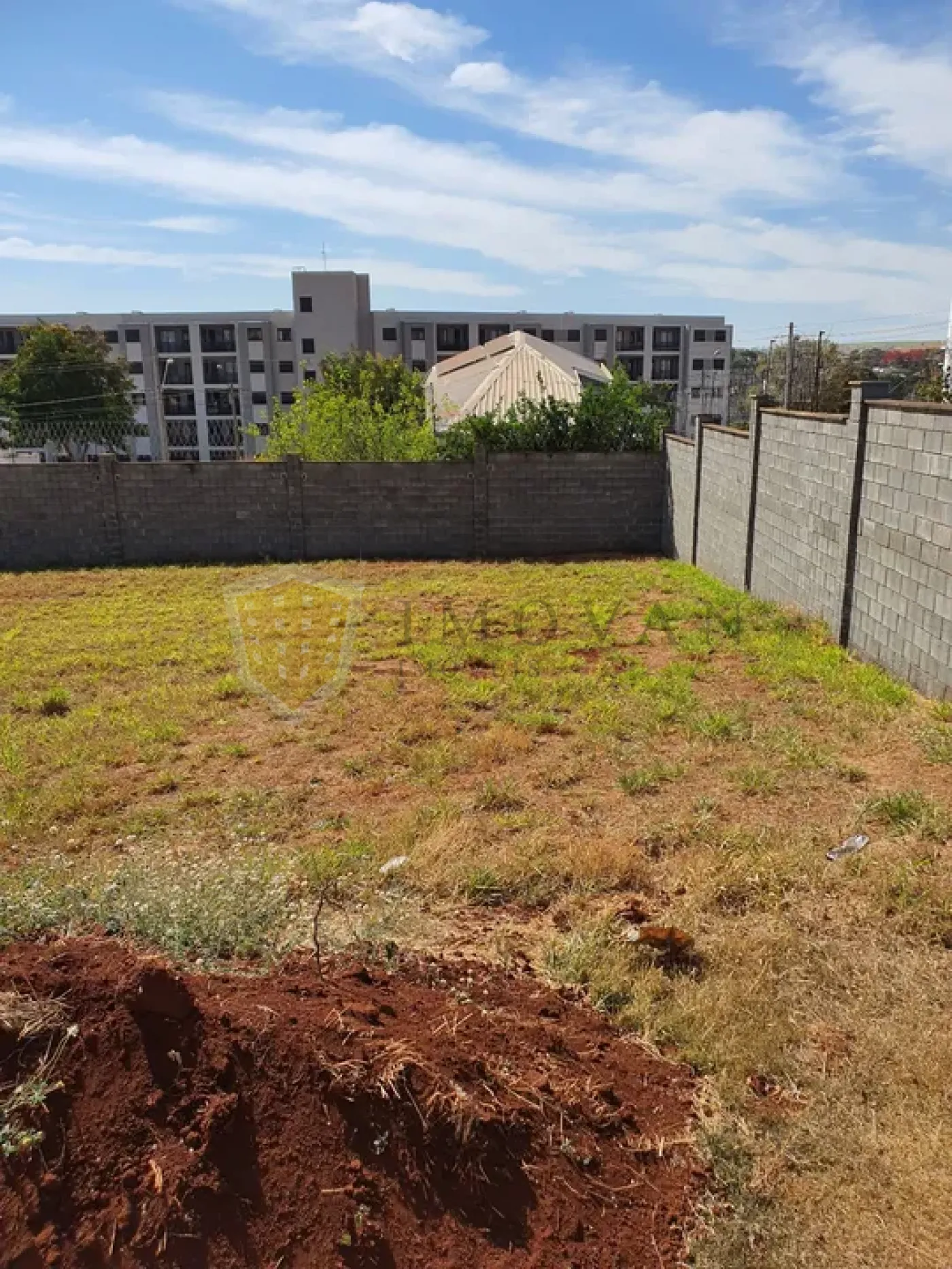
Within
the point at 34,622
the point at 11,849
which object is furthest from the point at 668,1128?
the point at 34,622

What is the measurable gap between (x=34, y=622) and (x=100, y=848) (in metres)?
6.55

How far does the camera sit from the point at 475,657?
25.1ft

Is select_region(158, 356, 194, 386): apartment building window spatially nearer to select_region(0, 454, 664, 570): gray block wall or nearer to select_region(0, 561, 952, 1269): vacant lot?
select_region(0, 454, 664, 570): gray block wall

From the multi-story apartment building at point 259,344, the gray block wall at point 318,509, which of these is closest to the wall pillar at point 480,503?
the gray block wall at point 318,509

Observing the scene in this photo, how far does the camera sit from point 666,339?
5303 centimetres

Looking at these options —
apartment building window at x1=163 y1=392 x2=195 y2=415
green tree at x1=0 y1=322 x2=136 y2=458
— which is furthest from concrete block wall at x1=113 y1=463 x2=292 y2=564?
apartment building window at x1=163 y1=392 x2=195 y2=415

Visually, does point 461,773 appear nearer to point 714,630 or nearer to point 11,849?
point 11,849

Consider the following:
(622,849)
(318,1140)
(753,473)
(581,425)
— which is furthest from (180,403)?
(318,1140)

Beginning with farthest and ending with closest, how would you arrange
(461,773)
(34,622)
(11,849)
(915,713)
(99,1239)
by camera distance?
(34,622)
(915,713)
(461,773)
(11,849)
(99,1239)

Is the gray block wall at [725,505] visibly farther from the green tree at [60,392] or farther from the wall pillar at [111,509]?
the green tree at [60,392]

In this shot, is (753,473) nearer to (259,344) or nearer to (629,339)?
(259,344)

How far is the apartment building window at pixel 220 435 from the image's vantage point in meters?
49.0

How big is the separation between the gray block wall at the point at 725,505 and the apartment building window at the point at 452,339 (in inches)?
1615

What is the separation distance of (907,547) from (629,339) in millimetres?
50374
